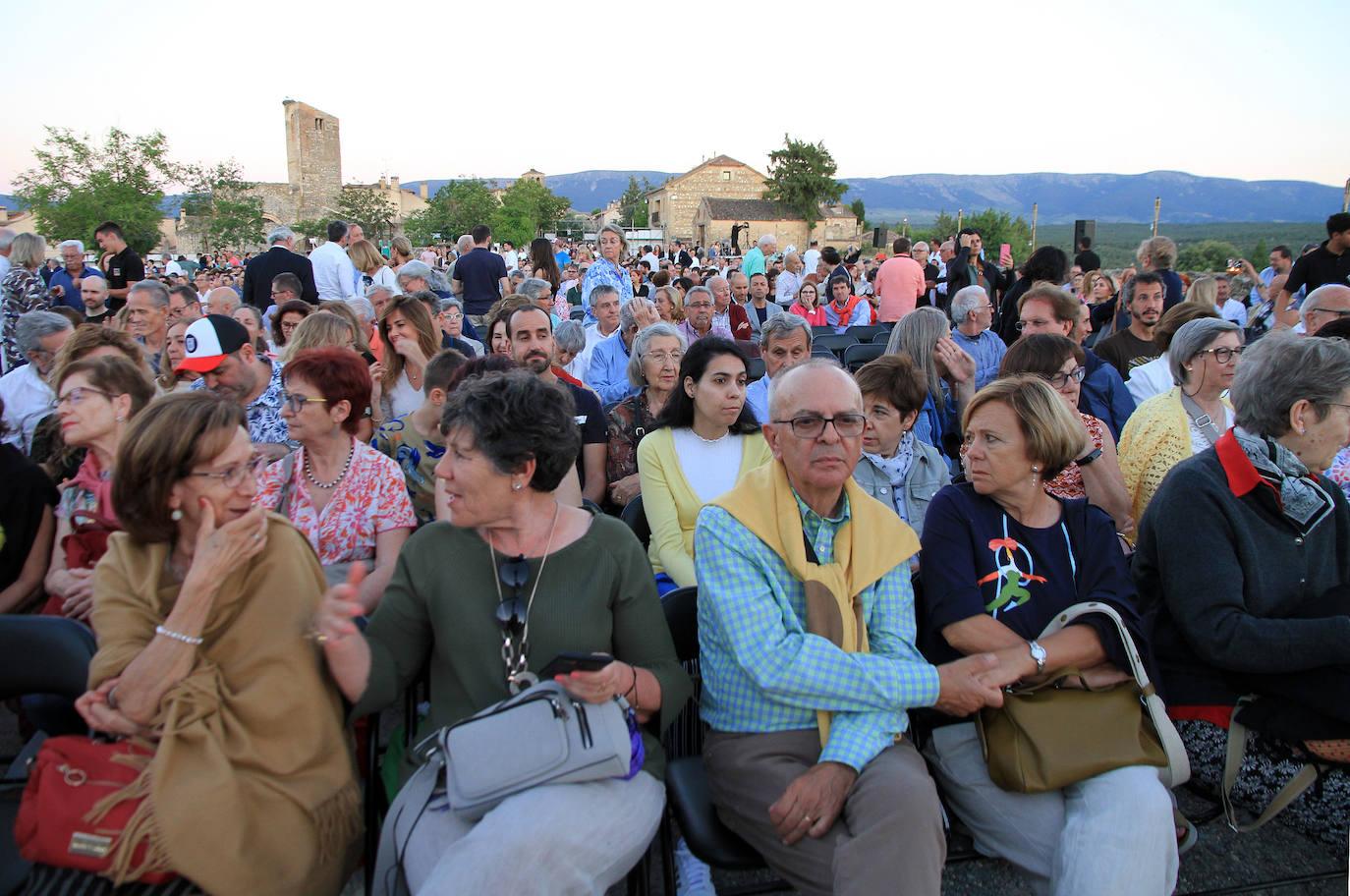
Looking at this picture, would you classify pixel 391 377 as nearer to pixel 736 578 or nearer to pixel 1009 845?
pixel 736 578

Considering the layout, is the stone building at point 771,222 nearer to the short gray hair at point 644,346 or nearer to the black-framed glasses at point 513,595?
the short gray hair at point 644,346

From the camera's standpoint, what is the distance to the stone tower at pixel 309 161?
6328 centimetres

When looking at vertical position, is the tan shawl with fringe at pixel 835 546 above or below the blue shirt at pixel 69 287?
below

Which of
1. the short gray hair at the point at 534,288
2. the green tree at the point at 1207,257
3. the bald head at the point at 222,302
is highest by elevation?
the green tree at the point at 1207,257

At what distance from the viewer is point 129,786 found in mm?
1812

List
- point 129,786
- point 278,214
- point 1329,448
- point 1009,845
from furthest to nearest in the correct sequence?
point 278,214
point 1329,448
point 1009,845
point 129,786

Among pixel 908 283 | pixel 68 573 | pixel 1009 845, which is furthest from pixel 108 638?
pixel 908 283

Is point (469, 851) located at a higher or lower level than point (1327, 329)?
lower

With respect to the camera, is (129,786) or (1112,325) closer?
(129,786)

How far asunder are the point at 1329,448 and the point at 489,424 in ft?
8.58

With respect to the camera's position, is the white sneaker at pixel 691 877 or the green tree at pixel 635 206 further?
the green tree at pixel 635 206

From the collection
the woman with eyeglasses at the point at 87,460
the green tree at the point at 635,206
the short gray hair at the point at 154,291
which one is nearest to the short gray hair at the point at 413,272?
the short gray hair at the point at 154,291

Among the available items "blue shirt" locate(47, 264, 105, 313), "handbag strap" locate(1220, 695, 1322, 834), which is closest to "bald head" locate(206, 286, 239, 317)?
"blue shirt" locate(47, 264, 105, 313)

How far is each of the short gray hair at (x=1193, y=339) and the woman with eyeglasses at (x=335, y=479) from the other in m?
3.31
